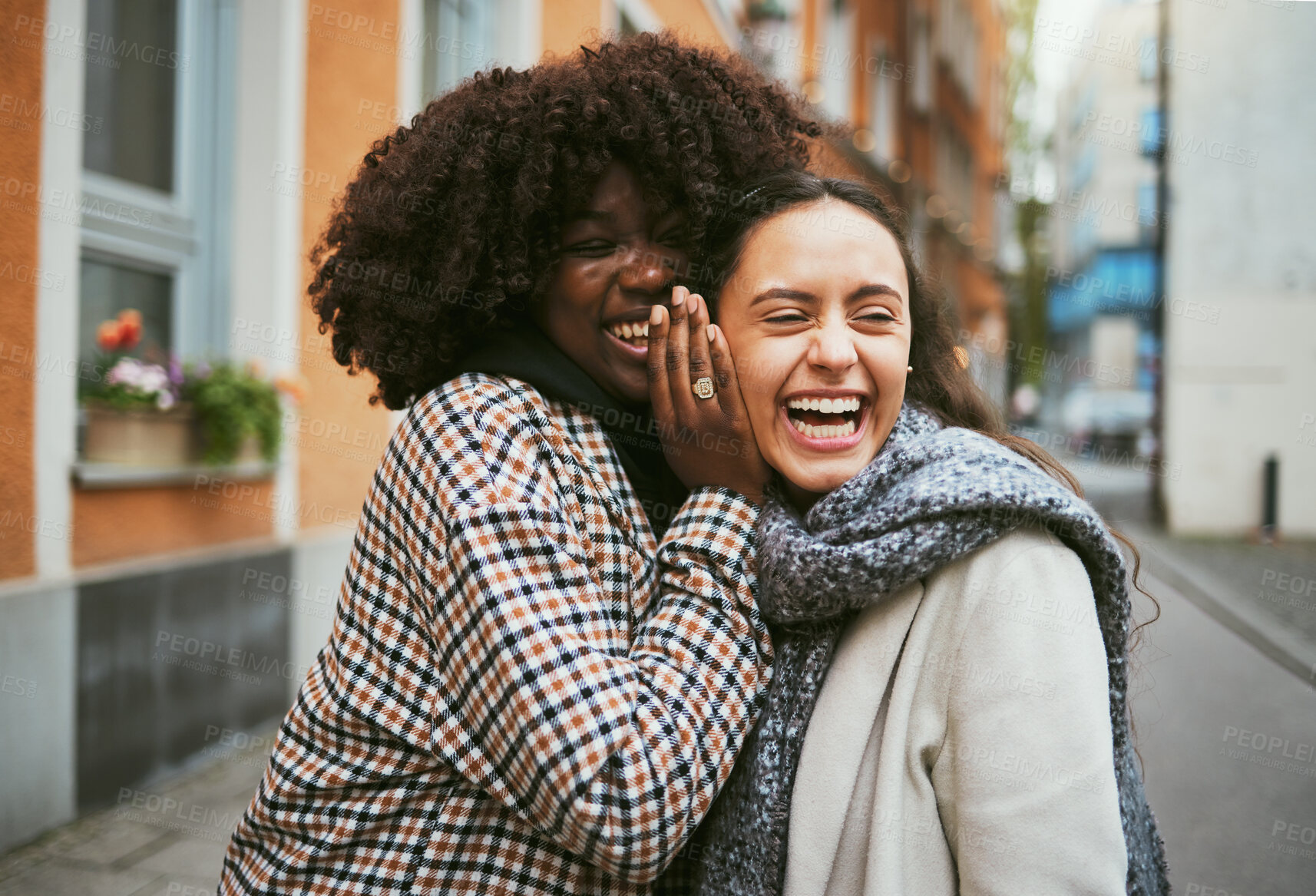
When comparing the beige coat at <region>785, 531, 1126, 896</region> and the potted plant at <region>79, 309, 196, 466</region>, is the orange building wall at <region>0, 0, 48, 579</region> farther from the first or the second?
the beige coat at <region>785, 531, 1126, 896</region>

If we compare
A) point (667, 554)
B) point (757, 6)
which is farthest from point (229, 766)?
point (757, 6)

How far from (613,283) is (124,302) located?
11.3 ft

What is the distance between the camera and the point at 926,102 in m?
22.6

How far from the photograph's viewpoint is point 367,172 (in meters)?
1.84

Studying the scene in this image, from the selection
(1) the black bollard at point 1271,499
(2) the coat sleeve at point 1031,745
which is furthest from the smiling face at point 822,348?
(1) the black bollard at point 1271,499

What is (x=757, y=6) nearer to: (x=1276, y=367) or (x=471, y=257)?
(x=1276, y=367)

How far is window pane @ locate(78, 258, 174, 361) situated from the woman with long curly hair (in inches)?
133

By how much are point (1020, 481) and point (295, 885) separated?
1.20 m

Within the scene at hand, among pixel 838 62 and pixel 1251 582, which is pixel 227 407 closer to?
pixel 1251 582

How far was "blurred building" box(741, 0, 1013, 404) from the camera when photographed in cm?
1420

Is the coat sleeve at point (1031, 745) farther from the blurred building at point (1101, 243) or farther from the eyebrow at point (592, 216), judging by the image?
the blurred building at point (1101, 243)

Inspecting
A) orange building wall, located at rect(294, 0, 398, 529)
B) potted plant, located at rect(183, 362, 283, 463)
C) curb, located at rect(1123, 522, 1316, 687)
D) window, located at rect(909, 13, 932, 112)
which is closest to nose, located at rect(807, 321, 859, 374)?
potted plant, located at rect(183, 362, 283, 463)

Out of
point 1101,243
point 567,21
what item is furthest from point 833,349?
point 1101,243

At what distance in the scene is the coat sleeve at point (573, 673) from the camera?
126 cm
